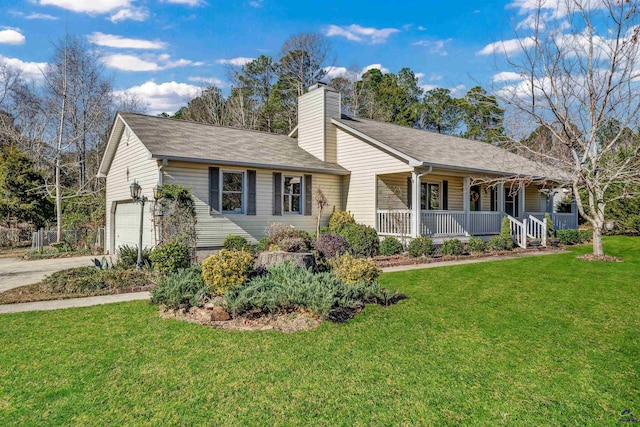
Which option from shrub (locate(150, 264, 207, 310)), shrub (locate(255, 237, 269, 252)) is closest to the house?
shrub (locate(255, 237, 269, 252))

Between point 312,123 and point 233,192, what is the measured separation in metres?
5.71

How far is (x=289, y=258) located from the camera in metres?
7.85

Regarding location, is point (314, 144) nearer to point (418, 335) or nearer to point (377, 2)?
point (377, 2)

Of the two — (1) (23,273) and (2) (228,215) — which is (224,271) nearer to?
(2) (228,215)

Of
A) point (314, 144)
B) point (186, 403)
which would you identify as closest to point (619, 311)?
point (186, 403)

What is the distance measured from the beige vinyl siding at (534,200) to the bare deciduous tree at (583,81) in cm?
872

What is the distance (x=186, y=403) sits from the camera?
11.1 feet

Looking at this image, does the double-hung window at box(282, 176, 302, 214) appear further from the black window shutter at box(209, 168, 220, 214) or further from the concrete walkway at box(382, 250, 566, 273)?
the concrete walkway at box(382, 250, 566, 273)

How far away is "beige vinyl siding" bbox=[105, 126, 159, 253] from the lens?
12127 mm

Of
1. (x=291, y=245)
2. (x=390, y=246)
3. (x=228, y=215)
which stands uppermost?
(x=228, y=215)

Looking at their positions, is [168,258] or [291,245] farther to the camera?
[291,245]

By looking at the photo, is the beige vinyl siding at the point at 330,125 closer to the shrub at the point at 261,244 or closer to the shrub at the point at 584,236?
the shrub at the point at 261,244

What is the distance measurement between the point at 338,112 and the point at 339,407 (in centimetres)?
1451

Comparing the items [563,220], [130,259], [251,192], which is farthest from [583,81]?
[130,259]
